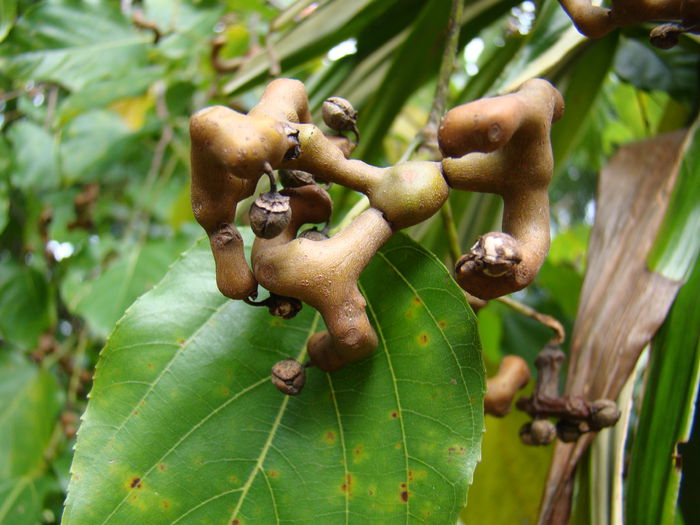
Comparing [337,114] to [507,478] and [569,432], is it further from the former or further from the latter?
[507,478]

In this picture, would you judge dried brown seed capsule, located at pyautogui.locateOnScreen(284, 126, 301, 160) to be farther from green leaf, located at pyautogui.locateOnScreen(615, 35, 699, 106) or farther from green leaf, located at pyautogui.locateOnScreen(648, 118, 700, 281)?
green leaf, located at pyautogui.locateOnScreen(615, 35, 699, 106)

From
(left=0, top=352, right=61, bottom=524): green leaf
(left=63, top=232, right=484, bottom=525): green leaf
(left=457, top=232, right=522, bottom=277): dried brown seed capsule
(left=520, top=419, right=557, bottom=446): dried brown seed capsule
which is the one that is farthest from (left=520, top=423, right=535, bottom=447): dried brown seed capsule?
(left=0, top=352, right=61, bottom=524): green leaf

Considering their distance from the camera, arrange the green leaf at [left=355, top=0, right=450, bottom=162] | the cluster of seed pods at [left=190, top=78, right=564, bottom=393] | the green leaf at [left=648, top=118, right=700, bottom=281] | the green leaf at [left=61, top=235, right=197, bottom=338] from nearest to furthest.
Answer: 1. the cluster of seed pods at [left=190, top=78, right=564, bottom=393]
2. the green leaf at [left=648, top=118, right=700, bottom=281]
3. the green leaf at [left=355, top=0, right=450, bottom=162]
4. the green leaf at [left=61, top=235, right=197, bottom=338]

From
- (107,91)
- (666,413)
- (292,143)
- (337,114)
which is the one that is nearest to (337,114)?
(337,114)

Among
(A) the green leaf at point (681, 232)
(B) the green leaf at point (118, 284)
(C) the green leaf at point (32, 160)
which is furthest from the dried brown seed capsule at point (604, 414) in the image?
(C) the green leaf at point (32, 160)

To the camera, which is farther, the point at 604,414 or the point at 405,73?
the point at 405,73

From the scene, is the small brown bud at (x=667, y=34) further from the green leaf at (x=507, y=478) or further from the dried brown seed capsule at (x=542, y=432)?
the green leaf at (x=507, y=478)
